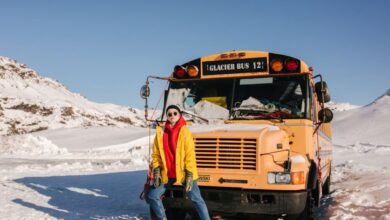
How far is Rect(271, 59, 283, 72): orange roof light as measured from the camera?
23.2 ft

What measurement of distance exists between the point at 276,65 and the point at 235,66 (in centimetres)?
71

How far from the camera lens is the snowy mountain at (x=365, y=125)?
116 feet

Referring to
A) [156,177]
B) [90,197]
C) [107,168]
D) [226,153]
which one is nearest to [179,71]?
[226,153]

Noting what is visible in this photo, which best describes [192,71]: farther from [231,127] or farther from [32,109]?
[32,109]

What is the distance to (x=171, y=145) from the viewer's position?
222 inches

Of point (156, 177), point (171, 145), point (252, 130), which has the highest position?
point (252, 130)

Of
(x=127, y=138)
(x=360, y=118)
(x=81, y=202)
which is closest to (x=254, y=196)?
(x=81, y=202)

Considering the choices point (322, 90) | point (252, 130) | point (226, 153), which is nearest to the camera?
point (226, 153)

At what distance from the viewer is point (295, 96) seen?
270 inches

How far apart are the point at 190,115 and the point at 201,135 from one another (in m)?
1.03

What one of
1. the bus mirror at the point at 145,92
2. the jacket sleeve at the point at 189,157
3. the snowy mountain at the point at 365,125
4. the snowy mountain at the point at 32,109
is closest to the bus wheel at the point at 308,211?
the jacket sleeve at the point at 189,157

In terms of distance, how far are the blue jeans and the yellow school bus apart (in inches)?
20.7

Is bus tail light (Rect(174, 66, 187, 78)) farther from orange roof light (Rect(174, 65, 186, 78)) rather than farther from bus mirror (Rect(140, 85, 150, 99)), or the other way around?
bus mirror (Rect(140, 85, 150, 99))

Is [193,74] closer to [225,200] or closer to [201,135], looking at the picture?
[201,135]
